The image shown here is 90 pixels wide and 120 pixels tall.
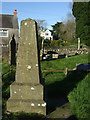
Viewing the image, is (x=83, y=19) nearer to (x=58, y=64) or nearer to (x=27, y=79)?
(x=58, y=64)

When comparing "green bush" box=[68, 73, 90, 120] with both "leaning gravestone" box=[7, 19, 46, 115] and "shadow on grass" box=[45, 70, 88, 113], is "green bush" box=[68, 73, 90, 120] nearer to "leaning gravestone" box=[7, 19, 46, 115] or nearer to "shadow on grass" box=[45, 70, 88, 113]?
"leaning gravestone" box=[7, 19, 46, 115]

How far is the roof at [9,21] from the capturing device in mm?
32594

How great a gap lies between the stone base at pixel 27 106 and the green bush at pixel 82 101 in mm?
1104

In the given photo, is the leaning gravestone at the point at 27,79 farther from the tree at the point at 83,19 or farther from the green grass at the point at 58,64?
the tree at the point at 83,19

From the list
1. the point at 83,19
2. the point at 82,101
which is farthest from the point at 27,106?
the point at 83,19

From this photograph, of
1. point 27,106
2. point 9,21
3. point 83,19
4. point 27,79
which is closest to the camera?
point 27,106

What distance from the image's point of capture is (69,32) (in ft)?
199

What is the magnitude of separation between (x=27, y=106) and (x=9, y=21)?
28471 millimetres

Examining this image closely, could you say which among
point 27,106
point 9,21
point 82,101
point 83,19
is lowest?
point 27,106

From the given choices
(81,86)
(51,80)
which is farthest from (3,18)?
(81,86)

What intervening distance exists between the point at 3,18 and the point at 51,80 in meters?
24.6

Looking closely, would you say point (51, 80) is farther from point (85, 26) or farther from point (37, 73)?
point (85, 26)

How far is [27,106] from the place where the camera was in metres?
6.45

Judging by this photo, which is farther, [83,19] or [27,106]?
[83,19]
